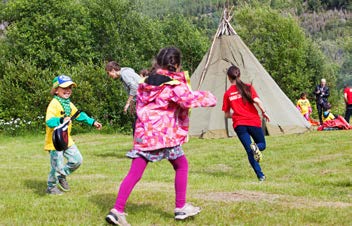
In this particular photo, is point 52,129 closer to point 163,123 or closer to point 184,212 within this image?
point 163,123

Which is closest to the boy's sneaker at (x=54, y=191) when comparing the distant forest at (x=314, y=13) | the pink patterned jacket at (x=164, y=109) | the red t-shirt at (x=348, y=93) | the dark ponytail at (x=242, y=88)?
the pink patterned jacket at (x=164, y=109)

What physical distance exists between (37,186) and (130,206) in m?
2.63

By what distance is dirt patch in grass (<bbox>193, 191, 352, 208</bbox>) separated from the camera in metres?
6.20

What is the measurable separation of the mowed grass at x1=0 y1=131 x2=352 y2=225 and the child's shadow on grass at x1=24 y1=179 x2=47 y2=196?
16mm

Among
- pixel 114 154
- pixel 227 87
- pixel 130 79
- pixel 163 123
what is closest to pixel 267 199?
pixel 163 123

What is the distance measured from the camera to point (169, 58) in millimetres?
5457

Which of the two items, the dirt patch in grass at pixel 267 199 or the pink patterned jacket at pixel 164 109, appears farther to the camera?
the dirt patch in grass at pixel 267 199

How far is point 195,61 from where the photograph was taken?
36344 millimetres

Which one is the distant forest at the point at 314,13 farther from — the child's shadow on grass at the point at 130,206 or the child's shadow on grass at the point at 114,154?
the child's shadow on grass at the point at 130,206

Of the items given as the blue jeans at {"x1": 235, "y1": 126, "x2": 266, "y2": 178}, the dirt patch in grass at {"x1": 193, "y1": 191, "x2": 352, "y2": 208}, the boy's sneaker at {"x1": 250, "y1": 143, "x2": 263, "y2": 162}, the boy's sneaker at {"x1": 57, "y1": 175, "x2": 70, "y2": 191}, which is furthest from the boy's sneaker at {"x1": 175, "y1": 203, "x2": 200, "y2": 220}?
the blue jeans at {"x1": 235, "y1": 126, "x2": 266, "y2": 178}

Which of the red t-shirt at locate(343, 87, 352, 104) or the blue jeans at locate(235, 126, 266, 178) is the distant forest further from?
the blue jeans at locate(235, 126, 266, 178)

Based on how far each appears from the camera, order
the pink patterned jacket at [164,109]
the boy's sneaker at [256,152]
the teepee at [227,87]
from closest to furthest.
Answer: the pink patterned jacket at [164,109]
the boy's sneaker at [256,152]
the teepee at [227,87]

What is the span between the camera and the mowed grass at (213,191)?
5.65 m

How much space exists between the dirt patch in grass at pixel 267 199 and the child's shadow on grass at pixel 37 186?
2342 millimetres
